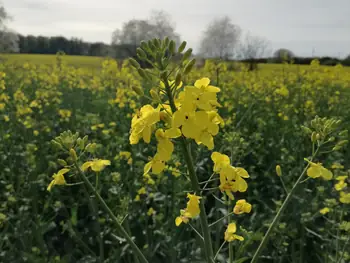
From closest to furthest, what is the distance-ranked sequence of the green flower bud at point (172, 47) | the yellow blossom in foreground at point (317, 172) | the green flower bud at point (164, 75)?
the green flower bud at point (164, 75)
the green flower bud at point (172, 47)
the yellow blossom in foreground at point (317, 172)

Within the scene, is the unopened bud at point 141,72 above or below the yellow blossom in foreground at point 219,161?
above

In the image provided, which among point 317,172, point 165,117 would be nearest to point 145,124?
point 165,117

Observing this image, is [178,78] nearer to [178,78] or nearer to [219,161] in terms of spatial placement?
[178,78]

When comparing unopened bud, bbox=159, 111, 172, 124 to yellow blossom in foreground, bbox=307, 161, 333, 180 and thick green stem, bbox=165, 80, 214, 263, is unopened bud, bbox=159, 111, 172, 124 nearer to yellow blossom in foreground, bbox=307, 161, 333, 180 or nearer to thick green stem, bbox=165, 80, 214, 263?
thick green stem, bbox=165, 80, 214, 263

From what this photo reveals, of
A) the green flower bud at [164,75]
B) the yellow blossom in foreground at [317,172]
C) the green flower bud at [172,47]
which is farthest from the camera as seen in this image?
the yellow blossom in foreground at [317,172]

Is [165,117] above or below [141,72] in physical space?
below

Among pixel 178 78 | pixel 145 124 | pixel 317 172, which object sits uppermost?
pixel 178 78

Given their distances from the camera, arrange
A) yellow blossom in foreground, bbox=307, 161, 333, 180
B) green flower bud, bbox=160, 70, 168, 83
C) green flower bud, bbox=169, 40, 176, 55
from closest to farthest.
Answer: green flower bud, bbox=160, 70, 168, 83, green flower bud, bbox=169, 40, 176, 55, yellow blossom in foreground, bbox=307, 161, 333, 180

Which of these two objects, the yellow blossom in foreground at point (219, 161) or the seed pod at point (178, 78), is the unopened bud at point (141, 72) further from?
the yellow blossom in foreground at point (219, 161)

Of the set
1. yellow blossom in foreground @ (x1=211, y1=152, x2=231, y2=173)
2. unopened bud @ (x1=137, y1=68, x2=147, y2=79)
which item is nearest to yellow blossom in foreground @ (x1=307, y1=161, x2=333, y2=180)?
yellow blossom in foreground @ (x1=211, y1=152, x2=231, y2=173)

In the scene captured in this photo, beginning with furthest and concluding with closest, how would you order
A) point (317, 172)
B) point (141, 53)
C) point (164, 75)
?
point (317, 172), point (141, 53), point (164, 75)

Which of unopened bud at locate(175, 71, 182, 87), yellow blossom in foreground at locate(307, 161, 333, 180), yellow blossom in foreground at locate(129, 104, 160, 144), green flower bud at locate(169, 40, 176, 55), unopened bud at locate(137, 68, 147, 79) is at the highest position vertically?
green flower bud at locate(169, 40, 176, 55)

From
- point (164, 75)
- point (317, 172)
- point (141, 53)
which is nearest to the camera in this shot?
point (164, 75)

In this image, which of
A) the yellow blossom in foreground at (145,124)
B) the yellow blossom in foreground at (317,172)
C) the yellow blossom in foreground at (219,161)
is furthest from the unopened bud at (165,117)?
the yellow blossom in foreground at (317,172)
